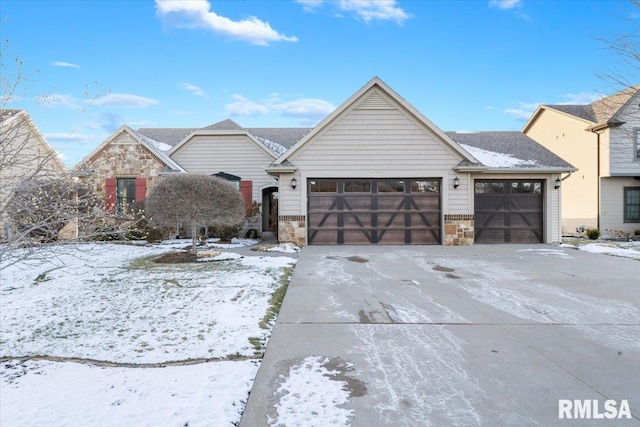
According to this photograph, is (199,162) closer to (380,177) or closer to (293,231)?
(293,231)

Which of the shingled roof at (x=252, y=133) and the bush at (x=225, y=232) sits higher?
the shingled roof at (x=252, y=133)

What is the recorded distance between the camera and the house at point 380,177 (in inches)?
500

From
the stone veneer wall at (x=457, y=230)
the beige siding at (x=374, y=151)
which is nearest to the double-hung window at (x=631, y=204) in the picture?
the stone veneer wall at (x=457, y=230)

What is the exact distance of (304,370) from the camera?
126 inches

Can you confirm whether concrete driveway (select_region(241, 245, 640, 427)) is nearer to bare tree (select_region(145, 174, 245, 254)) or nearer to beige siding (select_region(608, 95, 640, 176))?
bare tree (select_region(145, 174, 245, 254))

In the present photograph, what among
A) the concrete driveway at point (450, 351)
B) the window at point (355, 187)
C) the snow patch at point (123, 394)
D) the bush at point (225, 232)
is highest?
the window at point (355, 187)

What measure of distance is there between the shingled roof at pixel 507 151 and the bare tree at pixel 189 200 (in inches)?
368

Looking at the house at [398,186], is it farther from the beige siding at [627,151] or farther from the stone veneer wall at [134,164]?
the beige siding at [627,151]

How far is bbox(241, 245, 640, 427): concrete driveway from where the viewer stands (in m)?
2.58

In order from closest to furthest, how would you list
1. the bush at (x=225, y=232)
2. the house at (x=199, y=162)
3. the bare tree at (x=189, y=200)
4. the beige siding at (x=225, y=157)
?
the bare tree at (x=189, y=200) → the bush at (x=225, y=232) → the house at (x=199, y=162) → the beige siding at (x=225, y=157)

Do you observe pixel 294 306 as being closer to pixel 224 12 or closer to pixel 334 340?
pixel 334 340

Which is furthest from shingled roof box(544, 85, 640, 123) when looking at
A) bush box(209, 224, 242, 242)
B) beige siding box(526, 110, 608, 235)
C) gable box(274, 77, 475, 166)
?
bush box(209, 224, 242, 242)

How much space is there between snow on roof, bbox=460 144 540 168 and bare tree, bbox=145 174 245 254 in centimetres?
952

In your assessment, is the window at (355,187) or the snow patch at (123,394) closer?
the snow patch at (123,394)
